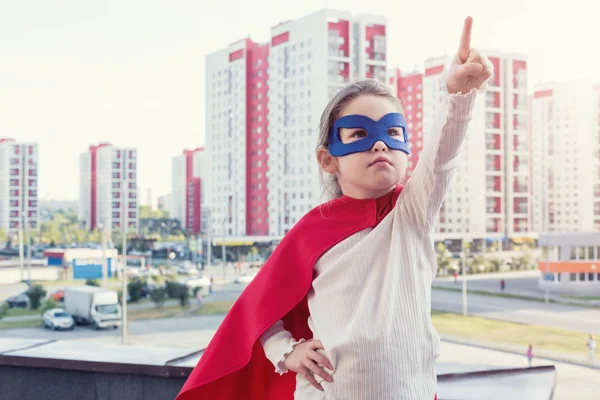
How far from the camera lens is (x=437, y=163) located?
1.90 ft

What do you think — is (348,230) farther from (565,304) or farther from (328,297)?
(565,304)

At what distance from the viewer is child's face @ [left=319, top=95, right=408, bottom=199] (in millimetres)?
623

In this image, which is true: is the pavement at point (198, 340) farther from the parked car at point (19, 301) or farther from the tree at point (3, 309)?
the parked car at point (19, 301)

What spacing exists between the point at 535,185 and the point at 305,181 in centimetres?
1071

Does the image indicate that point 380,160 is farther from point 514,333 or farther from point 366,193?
point 514,333

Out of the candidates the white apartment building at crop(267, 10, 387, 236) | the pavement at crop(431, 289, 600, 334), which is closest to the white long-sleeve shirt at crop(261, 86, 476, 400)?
the pavement at crop(431, 289, 600, 334)

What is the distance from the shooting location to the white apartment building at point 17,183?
2405 centimetres

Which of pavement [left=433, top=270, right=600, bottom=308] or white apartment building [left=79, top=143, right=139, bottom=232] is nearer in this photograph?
pavement [left=433, top=270, right=600, bottom=308]

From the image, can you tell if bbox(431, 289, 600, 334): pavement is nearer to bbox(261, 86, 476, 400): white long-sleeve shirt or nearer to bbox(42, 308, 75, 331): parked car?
bbox(42, 308, 75, 331): parked car

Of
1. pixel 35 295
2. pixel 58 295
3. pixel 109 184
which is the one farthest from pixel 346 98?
pixel 109 184

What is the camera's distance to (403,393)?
1.86ft

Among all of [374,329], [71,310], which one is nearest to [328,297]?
[374,329]

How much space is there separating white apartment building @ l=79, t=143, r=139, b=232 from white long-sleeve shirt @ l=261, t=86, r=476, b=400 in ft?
86.0

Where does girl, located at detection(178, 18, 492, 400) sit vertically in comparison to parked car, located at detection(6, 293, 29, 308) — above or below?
above
